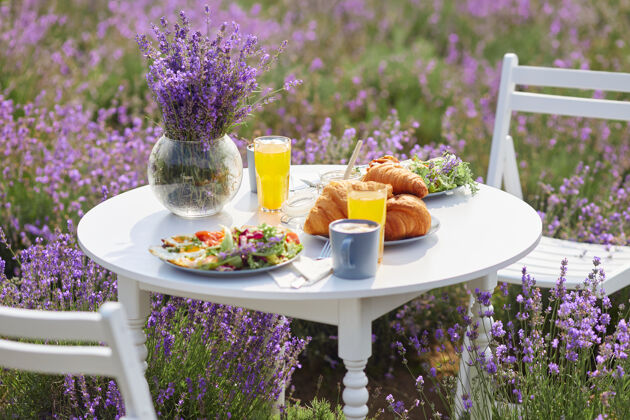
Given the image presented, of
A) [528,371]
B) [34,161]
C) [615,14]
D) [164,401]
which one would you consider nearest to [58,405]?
[164,401]

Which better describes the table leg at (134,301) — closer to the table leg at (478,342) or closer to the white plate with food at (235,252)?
the white plate with food at (235,252)

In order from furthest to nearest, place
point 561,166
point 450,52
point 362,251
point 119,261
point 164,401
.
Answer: point 450,52 < point 561,166 < point 164,401 < point 119,261 < point 362,251

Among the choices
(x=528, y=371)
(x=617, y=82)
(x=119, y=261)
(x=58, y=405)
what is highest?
(x=617, y=82)

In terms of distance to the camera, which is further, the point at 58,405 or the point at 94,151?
the point at 94,151

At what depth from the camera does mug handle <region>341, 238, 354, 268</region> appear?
1600 millimetres

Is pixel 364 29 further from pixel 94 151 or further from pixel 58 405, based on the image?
pixel 58 405

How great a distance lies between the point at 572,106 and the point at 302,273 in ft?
5.96

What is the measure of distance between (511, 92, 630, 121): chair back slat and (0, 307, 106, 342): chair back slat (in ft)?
7.61

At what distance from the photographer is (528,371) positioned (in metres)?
1.93

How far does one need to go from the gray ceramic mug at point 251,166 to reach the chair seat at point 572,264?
0.82m

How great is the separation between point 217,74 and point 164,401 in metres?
1.05

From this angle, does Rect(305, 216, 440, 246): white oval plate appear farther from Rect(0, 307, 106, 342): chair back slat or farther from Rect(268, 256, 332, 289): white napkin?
Rect(0, 307, 106, 342): chair back slat

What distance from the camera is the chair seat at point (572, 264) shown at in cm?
241

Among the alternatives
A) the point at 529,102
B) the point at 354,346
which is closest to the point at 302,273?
the point at 354,346
